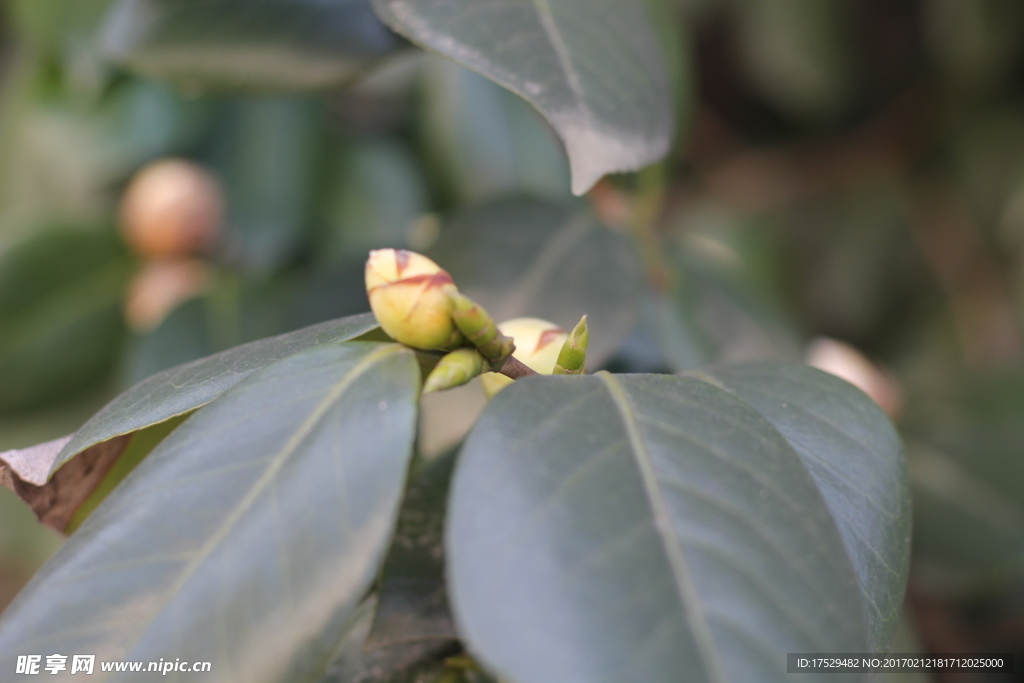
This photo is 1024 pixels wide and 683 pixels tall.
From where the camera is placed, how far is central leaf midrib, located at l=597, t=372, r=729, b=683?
0.27 m

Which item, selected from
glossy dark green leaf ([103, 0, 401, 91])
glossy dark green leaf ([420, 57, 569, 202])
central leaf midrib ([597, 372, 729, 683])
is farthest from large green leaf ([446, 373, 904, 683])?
glossy dark green leaf ([420, 57, 569, 202])

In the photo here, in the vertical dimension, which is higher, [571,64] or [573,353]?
[571,64]

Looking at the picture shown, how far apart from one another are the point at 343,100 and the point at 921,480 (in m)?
0.98

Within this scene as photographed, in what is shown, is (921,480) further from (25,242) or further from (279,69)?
(25,242)

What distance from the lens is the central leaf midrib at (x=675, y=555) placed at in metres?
0.27

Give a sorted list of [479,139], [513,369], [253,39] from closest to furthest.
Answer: [513,369] < [253,39] < [479,139]

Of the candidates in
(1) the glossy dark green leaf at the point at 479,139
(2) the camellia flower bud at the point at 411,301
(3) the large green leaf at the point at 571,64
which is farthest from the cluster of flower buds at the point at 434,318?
(1) the glossy dark green leaf at the point at 479,139

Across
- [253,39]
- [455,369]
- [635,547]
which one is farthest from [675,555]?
[253,39]

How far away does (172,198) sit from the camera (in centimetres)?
106

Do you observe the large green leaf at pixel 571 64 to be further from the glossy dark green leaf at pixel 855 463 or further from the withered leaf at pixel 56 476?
the withered leaf at pixel 56 476

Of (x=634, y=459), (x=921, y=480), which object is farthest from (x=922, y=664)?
(x=634, y=459)

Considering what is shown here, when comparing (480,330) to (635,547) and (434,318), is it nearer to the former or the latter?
(434,318)

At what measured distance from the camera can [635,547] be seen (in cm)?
29

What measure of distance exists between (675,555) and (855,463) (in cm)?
18
